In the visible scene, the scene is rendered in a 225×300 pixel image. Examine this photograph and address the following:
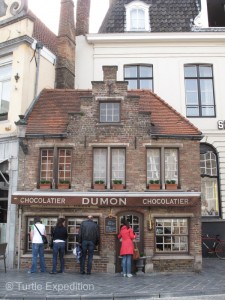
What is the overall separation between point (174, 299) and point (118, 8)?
53.8 ft

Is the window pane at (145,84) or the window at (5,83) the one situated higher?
the window pane at (145,84)

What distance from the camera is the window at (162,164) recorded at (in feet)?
46.7

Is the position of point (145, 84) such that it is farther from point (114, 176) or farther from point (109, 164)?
point (114, 176)

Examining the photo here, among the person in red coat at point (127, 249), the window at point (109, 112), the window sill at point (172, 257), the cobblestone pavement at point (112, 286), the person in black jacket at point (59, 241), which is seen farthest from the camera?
the window at point (109, 112)

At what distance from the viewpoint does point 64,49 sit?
18.7 m

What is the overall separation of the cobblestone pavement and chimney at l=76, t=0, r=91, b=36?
12.7m

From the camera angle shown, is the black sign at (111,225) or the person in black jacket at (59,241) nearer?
the person in black jacket at (59,241)

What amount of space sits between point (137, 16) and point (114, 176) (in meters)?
10.1

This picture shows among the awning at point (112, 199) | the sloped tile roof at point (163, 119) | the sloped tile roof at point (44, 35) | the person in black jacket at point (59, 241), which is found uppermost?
the sloped tile roof at point (44, 35)

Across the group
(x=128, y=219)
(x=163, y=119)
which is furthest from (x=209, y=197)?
(x=128, y=219)

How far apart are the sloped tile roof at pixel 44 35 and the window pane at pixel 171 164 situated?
8.54m

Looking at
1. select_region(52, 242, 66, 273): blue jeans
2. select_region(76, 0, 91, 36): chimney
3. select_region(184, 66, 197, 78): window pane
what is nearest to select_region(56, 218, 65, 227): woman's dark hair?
select_region(52, 242, 66, 273): blue jeans

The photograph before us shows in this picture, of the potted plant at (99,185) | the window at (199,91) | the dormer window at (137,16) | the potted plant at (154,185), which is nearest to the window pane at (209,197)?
the window at (199,91)

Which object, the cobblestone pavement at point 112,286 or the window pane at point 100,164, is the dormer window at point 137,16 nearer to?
the window pane at point 100,164
